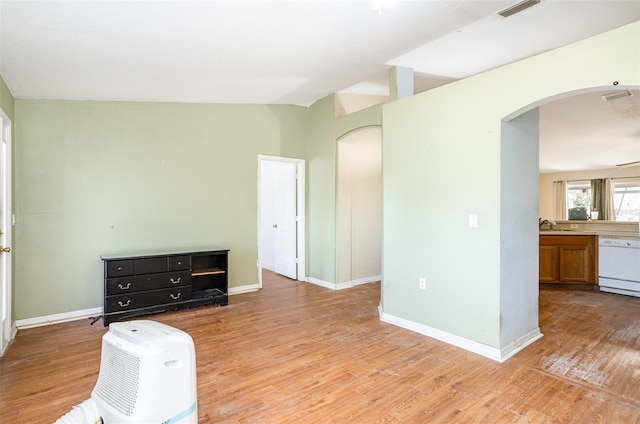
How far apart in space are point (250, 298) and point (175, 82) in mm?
2834

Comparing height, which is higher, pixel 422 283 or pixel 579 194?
pixel 579 194

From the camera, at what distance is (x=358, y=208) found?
534 centimetres

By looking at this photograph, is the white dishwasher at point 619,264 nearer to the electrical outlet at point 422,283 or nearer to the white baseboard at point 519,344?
the white baseboard at point 519,344

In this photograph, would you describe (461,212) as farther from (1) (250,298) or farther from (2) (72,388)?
(2) (72,388)

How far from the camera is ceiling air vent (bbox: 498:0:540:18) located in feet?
8.02

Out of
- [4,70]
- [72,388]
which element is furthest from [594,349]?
[4,70]

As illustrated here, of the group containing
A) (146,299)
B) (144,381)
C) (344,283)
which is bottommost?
(344,283)

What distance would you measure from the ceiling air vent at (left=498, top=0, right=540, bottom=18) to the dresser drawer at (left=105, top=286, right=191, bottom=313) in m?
4.13

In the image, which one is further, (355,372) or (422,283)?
(422,283)

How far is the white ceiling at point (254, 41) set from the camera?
2.25 m

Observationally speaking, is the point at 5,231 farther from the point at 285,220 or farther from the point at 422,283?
the point at 422,283

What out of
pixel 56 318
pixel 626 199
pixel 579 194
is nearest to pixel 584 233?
pixel 626 199

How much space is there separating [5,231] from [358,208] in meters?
4.18

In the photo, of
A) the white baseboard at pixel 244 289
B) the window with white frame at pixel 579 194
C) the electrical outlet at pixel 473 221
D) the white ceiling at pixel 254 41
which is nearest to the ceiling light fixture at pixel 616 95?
the white ceiling at pixel 254 41
